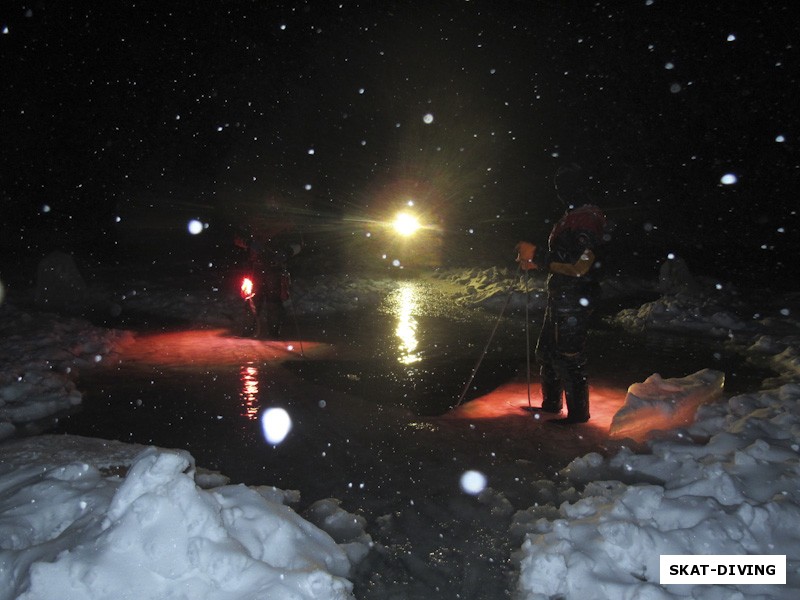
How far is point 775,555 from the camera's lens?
2.75 m

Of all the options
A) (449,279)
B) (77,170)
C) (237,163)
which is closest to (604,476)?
(449,279)

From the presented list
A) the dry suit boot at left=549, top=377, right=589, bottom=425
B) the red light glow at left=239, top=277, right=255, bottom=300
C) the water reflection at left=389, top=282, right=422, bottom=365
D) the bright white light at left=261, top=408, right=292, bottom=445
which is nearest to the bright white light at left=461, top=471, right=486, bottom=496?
the dry suit boot at left=549, top=377, right=589, bottom=425

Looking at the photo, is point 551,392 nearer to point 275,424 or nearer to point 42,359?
point 275,424

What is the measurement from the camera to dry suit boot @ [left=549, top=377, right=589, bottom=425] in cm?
505

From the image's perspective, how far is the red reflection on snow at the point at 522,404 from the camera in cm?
532

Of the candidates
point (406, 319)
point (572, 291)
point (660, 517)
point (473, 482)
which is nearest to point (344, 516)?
point (473, 482)

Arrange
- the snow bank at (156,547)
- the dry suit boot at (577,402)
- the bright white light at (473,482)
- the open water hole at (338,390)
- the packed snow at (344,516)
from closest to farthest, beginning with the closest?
1. the snow bank at (156,547)
2. the packed snow at (344,516)
3. the bright white light at (473,482)
4. the open water hole at (338,390)
5. the dry suit boot at (577,402)

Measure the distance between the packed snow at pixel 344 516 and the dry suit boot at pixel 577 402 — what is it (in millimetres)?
371

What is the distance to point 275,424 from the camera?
16.7 feet

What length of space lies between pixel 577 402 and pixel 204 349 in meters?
6.01

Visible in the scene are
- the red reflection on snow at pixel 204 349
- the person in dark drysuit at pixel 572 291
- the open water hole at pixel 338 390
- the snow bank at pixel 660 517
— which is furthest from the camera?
the red reflection on snow at pixel 204 349

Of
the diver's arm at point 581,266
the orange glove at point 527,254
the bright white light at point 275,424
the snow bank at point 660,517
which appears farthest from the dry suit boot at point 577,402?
the bright white light at point 275,424

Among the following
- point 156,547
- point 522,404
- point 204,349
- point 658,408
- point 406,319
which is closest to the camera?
point 156,547

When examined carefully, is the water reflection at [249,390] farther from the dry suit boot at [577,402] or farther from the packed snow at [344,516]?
the dry suit boot at [577,402]
